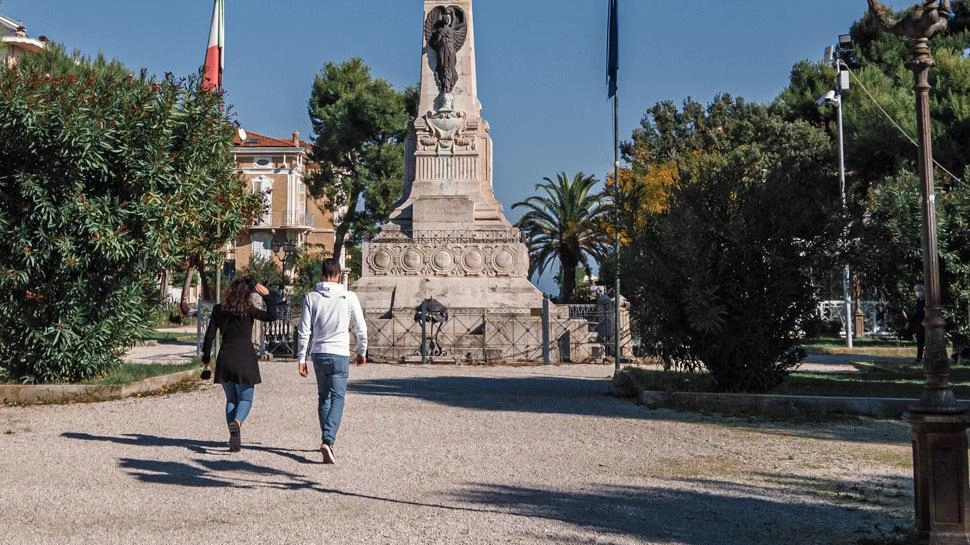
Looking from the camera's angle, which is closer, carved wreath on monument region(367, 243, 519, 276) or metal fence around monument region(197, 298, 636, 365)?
metal fence around monument region(197, 298, 636, 365)

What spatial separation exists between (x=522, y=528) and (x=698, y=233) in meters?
6.93

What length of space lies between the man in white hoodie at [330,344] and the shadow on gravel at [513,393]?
3933mm

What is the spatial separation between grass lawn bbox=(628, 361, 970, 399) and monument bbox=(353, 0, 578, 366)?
7.73m

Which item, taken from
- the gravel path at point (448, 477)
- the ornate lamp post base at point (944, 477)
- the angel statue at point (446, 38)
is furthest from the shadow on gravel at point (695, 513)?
the angel statue at point (446, 38)

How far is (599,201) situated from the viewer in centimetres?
4728

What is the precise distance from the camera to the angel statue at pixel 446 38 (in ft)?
81.4

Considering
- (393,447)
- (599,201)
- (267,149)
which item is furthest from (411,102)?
(393,447)

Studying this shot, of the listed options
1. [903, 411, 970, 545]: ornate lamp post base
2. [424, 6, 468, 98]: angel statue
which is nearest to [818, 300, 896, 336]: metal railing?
[424, 6, 468, 98]: angel statue

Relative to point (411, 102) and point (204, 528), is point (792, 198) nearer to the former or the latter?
point (204, 528)

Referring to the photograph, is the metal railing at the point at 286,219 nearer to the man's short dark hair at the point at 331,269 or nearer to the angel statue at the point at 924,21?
the man's short dark hair at the point at 331,269

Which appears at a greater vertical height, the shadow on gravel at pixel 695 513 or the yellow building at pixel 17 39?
the yellow building at pixel 17 39

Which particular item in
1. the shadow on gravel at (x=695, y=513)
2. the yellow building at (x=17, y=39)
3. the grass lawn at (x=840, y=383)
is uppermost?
the yellow building at (x=17, y=39)

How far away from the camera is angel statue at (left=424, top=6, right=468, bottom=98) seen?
24797 mm

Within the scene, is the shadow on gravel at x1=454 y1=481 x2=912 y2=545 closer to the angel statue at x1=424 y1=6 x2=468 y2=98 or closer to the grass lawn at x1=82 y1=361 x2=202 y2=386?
the grass lawn at x1=82 y1=361 x2=202 y2=386
